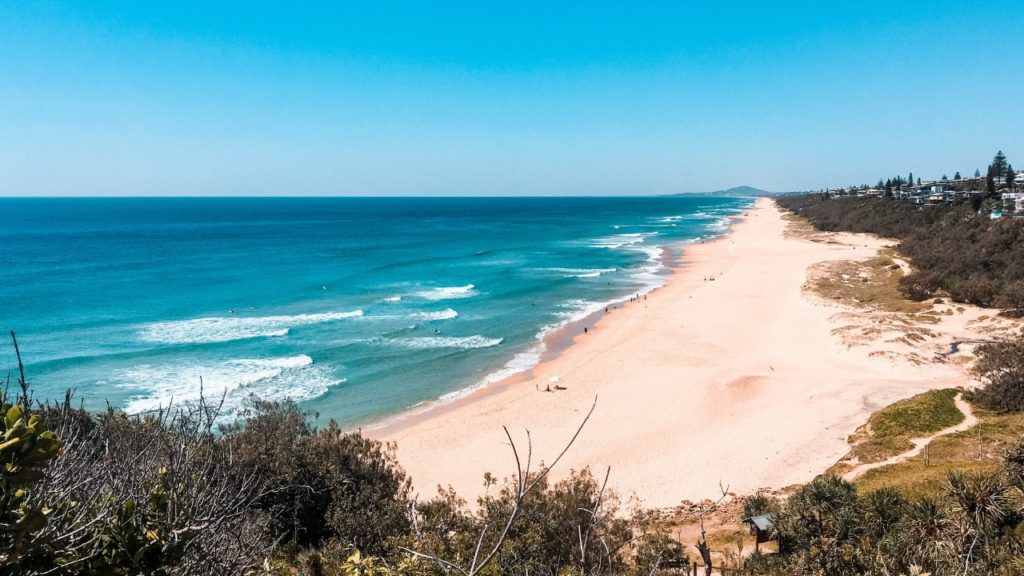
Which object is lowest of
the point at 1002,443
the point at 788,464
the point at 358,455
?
the point at 788,464

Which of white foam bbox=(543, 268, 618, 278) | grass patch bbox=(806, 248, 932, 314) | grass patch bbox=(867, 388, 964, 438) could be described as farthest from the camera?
white foam bbox=(543, 268, 618, 278)

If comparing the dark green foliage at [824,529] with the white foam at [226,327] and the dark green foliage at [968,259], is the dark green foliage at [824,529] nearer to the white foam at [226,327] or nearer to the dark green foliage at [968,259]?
the dark green foliage at [968,259]

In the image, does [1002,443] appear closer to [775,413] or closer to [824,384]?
[775,413]

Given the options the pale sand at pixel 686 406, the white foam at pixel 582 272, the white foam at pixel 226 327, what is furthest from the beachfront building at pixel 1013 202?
the white foam at pixel 226 327

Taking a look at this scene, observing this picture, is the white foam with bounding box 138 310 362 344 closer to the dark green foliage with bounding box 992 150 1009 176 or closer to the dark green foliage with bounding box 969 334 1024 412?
the dark green foliage with bounding box 969 334 1024 412

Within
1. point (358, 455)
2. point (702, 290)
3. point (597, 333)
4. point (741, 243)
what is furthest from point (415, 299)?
point (741, 243)

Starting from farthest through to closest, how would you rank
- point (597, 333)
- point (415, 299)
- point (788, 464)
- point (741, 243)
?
point (741, 243) → point (415, 299) → point (597, 333) → point (788, 464)

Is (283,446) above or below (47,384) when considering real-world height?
above

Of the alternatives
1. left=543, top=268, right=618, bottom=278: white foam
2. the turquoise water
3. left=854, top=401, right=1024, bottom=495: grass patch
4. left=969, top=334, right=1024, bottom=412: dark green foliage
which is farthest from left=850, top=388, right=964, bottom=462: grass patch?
left=543, top=268, right=618, bottom=278: white foam
